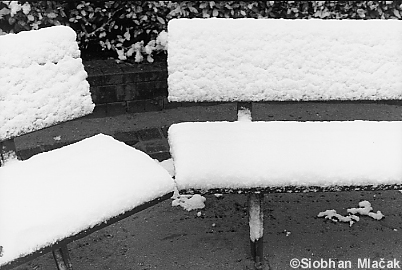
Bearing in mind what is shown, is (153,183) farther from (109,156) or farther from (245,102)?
(245,102)

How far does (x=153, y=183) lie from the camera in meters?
2.28

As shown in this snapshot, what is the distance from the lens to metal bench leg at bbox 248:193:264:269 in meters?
2.54

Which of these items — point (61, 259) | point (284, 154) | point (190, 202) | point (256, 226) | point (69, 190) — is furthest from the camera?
point (190, 202)

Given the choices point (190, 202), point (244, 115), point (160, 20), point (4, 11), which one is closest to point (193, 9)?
point (160, 20)

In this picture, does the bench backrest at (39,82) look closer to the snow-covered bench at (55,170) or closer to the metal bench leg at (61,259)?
the snow-covered bench at (55,170)

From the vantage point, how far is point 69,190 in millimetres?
2227

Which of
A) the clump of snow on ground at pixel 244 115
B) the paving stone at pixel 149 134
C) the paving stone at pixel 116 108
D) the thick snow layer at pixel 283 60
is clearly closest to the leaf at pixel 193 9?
the paving stone at pixel 116 108

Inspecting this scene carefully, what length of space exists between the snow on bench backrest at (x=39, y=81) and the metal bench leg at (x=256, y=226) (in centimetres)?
100

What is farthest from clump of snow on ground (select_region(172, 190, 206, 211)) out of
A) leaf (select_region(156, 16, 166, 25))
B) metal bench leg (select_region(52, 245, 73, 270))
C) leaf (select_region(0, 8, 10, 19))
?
leaf (select_region(0, 8, 10, 19))

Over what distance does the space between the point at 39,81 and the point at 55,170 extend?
0.51 m

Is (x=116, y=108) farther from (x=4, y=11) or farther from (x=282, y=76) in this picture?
(x=282, y=76)

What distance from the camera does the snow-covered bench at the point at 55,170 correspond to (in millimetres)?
2045

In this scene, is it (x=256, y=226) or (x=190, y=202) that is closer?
(x=256, y=226)

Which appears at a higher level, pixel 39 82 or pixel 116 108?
pixel 39 82
